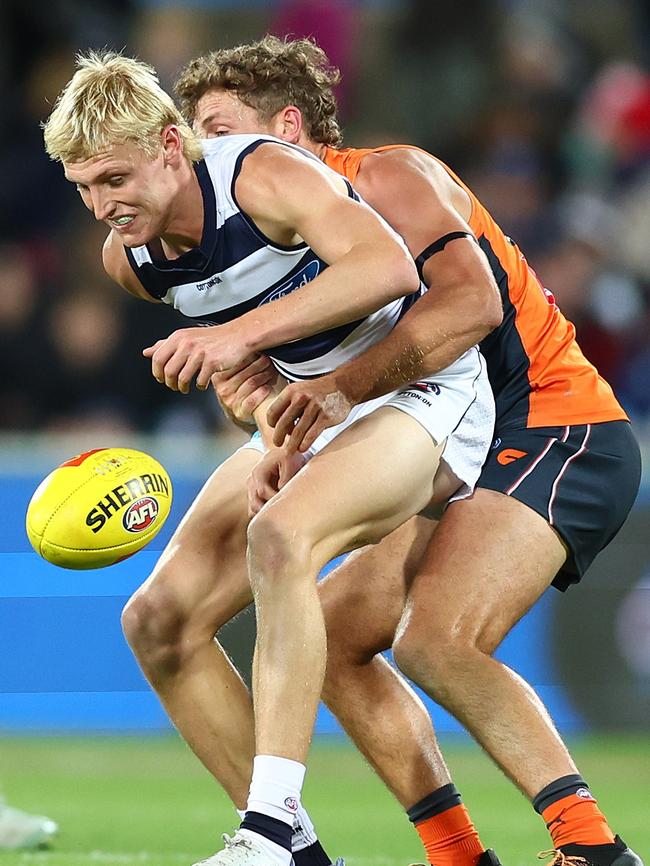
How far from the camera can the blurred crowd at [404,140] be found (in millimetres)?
9430

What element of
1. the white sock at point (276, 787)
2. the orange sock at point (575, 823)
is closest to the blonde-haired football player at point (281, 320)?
the white sock at point (276, 787)

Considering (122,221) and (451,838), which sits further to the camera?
(451,838)

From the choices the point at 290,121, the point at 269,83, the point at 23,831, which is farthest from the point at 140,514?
the point at 269,83

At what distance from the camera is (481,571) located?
432cm

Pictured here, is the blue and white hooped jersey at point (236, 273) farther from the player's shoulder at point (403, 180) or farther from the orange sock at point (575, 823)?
the orange sock at point (575, 823)

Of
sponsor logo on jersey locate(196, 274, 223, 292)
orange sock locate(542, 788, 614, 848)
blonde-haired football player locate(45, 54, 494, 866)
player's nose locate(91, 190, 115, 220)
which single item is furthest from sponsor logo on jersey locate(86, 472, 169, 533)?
orange sock locate(542, 788, 614, 848)

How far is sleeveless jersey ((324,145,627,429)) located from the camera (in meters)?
4.72

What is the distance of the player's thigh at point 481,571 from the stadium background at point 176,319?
143 cm

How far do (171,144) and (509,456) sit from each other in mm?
1339

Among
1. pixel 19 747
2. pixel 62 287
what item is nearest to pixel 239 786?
pixel 19 747

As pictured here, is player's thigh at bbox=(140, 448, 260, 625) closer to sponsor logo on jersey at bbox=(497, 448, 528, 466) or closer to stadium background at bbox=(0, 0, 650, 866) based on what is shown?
sponsor logo on jersey at bbox=(497, 448, 528, 466)

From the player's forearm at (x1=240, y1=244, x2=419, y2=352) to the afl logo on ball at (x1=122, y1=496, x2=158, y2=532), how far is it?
2.53 ft

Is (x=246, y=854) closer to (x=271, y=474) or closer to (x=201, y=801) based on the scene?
(x=271, y=474)

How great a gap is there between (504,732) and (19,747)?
4383mm
